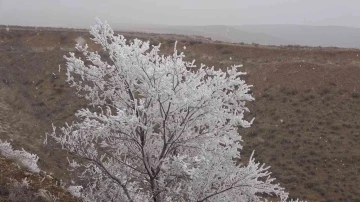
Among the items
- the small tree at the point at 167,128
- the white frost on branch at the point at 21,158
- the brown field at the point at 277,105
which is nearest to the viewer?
the small tree at the point at 167,128

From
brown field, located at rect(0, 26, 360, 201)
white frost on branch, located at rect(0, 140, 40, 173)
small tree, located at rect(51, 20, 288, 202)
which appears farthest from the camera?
brown field, located at rect(0, 26, 360, 201)

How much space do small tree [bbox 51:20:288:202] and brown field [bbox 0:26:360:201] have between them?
591 cm

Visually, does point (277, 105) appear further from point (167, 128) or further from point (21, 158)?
point (167, 128)

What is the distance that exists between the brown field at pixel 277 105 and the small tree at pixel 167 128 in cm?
591

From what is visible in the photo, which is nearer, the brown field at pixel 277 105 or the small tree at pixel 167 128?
the small tree at pixel 167 128

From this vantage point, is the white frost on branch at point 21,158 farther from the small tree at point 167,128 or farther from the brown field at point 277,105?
the small tree at point 167,128

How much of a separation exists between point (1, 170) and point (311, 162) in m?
17.8

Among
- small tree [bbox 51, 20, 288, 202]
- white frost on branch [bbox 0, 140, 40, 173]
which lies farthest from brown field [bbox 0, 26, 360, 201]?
small tree [bbox 51, 20, 288, 202]

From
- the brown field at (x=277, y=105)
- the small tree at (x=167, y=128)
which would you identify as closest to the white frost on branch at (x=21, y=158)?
the brown field at (x=277, y=105)

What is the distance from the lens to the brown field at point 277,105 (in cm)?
2230

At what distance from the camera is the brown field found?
22.3 meters

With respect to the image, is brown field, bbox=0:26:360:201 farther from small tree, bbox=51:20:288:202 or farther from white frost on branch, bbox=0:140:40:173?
small tree, bbox=51:20:288:202

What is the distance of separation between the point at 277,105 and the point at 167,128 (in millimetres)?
22715

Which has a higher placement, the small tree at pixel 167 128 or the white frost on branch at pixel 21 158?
the small tree at pixel 167 128
